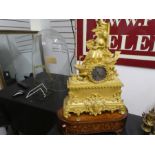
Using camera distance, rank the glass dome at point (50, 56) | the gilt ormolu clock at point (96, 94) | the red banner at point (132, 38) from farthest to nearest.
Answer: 1. the glass dome at point (50, 56)
2. the red banner at point (132, 38)
3. the gilt ormolu clock at point (96, 94)

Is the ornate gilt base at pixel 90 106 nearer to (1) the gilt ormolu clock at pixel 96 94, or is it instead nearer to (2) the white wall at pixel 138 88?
(1) the gilt ormolu clock at pixel 96 94

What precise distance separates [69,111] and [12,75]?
0.95 meters

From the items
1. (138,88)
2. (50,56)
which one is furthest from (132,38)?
(50,56)

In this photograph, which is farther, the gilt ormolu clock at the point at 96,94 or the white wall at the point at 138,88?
the white wall at the point at 138,88

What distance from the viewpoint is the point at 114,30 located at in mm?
789

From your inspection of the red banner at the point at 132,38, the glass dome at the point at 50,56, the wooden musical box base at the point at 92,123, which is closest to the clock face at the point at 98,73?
the wooden musical box base at the point at 92,123

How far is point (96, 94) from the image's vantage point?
0.60 m

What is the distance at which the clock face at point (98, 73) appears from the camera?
572mm

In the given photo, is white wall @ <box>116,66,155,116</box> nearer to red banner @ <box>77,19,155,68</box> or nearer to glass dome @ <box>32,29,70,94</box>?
red banner @ <box>77,19,155,68</box>

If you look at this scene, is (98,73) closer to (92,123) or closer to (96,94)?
(96,94)

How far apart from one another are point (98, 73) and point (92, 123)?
212 mm

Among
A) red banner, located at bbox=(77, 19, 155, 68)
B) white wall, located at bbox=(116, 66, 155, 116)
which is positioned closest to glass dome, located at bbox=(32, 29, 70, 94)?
red banner, located at bbox=(77, 19, 155, 68)

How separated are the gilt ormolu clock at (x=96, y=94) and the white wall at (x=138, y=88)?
29 centimetres

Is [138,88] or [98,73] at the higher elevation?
[98,73]
